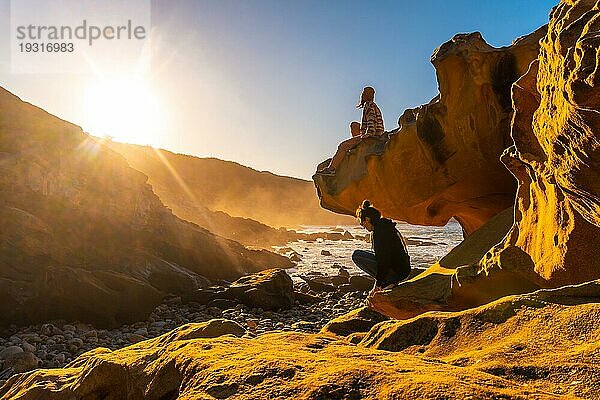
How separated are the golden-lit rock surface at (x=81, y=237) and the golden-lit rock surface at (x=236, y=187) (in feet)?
272

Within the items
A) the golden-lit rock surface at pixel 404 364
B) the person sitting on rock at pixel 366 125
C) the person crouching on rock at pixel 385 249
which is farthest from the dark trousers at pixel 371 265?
the person sitting on rock at pixel 366 125

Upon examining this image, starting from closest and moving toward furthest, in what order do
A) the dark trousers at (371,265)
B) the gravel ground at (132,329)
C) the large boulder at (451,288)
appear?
the large boulder at (451,288), the dark trousers at (371,265), the gravel ground at (132,329)

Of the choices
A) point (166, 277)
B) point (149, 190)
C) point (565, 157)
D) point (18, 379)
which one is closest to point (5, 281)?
point (166, 277)

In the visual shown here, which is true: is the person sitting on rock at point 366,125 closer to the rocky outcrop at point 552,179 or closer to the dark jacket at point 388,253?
the dark jacket at point 388,253

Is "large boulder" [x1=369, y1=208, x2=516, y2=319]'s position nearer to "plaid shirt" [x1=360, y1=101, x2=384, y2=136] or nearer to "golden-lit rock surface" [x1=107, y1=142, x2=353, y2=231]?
"plaid shirt" [x1=360, y1=101, x2=384, y2=136]

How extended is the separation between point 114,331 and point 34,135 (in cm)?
1155

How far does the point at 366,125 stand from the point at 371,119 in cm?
28

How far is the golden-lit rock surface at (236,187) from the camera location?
355 ft

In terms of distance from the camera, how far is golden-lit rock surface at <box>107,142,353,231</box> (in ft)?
355

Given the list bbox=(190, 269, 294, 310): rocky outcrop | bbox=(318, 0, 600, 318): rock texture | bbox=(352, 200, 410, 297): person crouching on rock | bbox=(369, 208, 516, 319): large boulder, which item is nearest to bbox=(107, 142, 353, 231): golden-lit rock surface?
bbox=(190, 269, 294, 310): rocky outcrop

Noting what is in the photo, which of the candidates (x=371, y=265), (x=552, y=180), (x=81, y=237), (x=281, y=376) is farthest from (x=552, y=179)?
(x=81, y=237)

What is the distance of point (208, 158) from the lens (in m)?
128

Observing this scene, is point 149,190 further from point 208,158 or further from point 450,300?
point 208,158

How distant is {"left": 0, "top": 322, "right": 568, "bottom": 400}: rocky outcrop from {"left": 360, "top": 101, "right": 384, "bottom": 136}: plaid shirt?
1134cm
